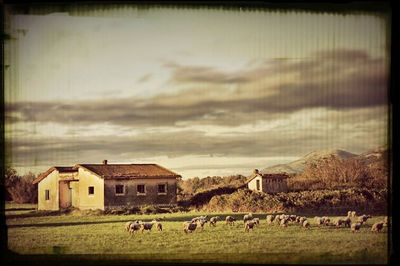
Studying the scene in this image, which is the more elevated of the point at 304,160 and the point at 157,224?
the point at 304,160

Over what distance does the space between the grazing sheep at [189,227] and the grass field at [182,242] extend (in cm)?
5

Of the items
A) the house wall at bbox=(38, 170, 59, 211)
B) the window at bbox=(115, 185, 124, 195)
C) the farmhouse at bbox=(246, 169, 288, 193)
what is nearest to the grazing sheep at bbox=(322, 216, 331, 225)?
the farmhouse at bbox=(246, 169, 288, 193)

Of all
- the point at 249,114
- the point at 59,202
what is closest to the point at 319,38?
the point at 249,114

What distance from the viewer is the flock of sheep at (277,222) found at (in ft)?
23.5

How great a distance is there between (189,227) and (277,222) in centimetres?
104

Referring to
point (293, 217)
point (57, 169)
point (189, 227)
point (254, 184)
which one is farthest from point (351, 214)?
point (57, 169)

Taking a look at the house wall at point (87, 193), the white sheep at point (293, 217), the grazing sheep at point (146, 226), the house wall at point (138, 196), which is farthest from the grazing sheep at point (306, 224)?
the house wall at point (87, 193)

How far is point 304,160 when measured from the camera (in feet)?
23.4

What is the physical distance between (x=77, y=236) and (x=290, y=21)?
350 cm

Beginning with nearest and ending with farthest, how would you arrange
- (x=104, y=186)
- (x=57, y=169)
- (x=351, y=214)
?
(x=57, y=169), (x=104, y=186), (x=351, y=214)

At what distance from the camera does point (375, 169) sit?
7.18 metres

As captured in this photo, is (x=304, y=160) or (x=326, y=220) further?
(x=326, y=220)

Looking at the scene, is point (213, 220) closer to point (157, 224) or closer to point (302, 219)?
point (157, 224)

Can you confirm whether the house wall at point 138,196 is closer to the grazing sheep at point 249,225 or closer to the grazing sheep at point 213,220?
the grazing sheep at point 213,220
